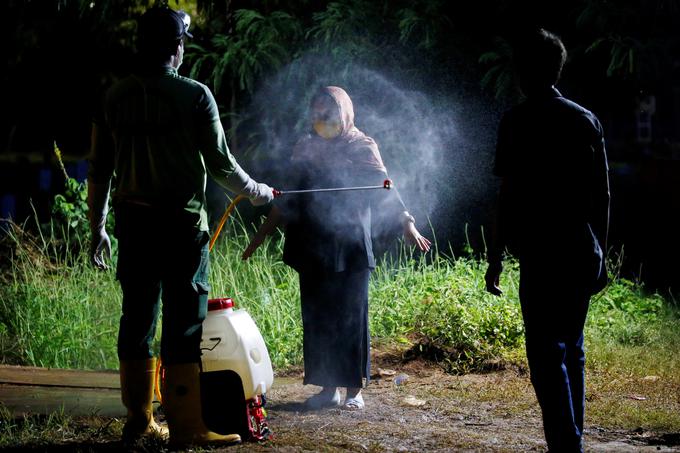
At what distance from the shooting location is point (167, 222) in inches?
169

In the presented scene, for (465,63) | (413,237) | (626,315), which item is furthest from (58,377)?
(465,63)

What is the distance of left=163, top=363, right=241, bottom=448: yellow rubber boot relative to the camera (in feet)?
14.4

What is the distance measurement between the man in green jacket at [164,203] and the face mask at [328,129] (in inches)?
41.4

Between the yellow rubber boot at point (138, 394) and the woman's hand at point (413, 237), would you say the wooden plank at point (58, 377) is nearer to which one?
the yellow rubber boot at point (138, 394)

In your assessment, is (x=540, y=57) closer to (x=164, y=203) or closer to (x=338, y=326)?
(x=164, y=203)

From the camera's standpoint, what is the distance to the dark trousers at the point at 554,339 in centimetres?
395

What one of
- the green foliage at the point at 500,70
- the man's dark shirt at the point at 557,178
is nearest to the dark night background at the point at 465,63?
the green foliage at the point at 500,70

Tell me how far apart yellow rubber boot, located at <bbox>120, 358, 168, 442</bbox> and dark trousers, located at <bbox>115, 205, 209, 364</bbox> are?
2.3 inches

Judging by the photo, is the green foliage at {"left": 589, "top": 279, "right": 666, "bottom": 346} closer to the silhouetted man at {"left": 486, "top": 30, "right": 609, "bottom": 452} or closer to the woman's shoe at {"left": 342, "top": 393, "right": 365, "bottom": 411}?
the woman's shoe at {"left": 342, "top": 393, "right": 365, "bottom": 411}

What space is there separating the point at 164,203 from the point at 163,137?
30 centimetres

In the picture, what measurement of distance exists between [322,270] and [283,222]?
1.20 feet

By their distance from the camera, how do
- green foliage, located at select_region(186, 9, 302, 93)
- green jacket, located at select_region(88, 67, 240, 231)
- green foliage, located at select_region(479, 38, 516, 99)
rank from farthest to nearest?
green foliage, located at select_region(186, 9, 302, 93) → green foliage, located at select_region(479, 38, 516, 99) → green jacket, located at select_region(88, 67, 240, 231)

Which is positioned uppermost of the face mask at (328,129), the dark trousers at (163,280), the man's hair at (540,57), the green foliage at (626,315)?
the man's hair at (540,57)

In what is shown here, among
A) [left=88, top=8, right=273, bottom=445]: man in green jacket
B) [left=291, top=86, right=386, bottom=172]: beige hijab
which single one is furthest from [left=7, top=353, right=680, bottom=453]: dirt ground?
[left=291, top=86, right=386, bottom=172]: beige hijab
